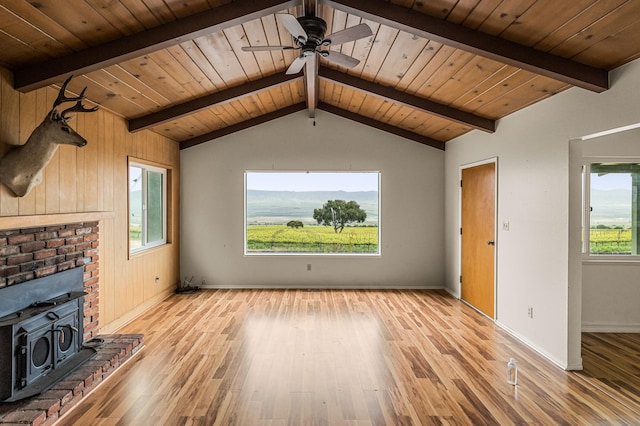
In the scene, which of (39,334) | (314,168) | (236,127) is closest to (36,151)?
(39,334)

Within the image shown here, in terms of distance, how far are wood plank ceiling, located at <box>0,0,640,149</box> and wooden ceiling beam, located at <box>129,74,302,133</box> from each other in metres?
0.01

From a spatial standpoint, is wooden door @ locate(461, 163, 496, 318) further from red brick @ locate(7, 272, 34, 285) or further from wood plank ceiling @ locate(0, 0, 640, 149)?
red brick @ locate(7, 272, 34, 285)

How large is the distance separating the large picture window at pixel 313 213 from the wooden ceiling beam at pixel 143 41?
3746 millimetres

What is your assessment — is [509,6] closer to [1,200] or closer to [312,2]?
[312,2]

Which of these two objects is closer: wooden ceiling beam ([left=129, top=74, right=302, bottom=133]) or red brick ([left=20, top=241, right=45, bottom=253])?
red brick ([left=20, top=241, right=45, bottom=253])

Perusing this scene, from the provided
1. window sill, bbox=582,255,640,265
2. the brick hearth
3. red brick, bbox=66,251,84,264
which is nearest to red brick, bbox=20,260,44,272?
red brick, bbox=66,251,84,264

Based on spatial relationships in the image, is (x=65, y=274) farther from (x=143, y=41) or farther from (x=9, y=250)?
(x=143, y=41)

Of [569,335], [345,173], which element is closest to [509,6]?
[569,335]

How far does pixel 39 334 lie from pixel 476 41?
4005 mm

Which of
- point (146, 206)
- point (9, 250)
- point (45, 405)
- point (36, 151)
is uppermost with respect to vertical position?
point (36, 151)

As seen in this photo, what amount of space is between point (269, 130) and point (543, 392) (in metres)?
5.27

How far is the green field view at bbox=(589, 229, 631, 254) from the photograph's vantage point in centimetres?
436

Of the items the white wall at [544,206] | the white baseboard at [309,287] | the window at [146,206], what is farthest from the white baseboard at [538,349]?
the window at [146,206]

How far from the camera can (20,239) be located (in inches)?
114
